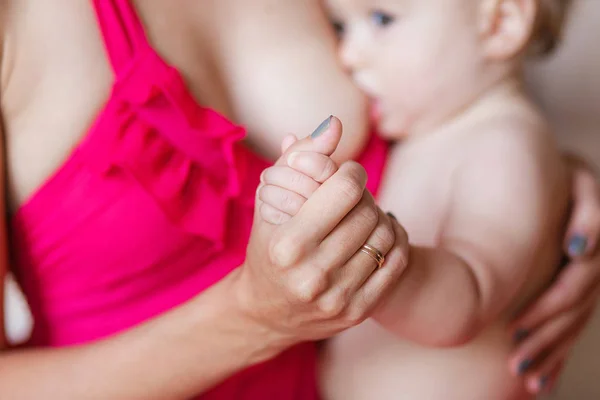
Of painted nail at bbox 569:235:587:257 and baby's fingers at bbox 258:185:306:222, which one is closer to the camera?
baby's fingers at bbox 258:185:306:222

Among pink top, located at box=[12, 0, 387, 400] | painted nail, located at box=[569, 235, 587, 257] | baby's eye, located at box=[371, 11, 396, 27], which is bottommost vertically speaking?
painted nail, located at box=[569, 235, 587, 257]

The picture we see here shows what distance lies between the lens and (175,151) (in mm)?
567

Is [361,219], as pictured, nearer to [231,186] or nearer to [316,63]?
[231,186]

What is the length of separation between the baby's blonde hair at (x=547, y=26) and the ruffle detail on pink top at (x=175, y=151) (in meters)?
0.46

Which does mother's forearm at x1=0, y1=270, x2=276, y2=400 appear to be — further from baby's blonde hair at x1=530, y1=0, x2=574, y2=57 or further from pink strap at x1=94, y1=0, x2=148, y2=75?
baby's blonde hair at x1=530, y1=0, x2=574, y2=57

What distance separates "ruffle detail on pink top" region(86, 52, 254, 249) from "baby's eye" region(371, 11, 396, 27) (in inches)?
Answer: 9.9

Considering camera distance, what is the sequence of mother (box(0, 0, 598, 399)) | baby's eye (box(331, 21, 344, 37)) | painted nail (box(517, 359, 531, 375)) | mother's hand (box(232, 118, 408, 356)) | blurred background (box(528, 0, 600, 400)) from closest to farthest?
mother's hand (box(232, 118, 408, 356))
mother (box(0, 0, 598, 399))
painted nail (box(517, 359, 531, 375))
baby's eye (box(331, 21, 344, 37))
blurred background (box(528, 0, 600, 400))

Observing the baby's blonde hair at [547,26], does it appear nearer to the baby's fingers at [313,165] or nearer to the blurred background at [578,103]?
the blurred background at [578,103]

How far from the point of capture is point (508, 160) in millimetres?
627

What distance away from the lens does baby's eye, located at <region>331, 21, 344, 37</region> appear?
2.50 ft

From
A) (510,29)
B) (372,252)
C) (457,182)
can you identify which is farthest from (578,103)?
(372,252)

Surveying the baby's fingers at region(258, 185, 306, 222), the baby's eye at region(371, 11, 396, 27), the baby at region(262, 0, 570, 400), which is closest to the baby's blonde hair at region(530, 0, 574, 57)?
the baby at region(262, 0, 570, 400)

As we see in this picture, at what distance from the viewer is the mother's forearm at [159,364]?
0.51 m

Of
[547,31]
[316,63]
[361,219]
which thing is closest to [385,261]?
[361,219]
